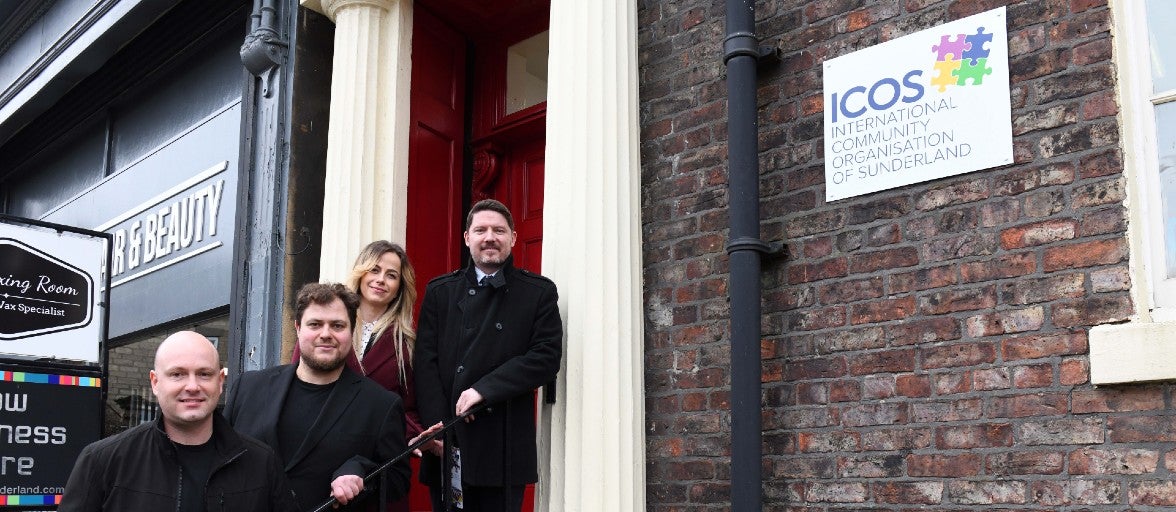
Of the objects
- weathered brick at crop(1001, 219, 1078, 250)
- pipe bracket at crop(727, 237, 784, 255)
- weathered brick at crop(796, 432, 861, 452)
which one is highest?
pipe bracket at crop(727, 237, 784, 255)

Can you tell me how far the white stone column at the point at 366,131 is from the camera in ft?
18.3

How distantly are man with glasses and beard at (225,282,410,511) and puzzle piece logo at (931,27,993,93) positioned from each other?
6.89 feet

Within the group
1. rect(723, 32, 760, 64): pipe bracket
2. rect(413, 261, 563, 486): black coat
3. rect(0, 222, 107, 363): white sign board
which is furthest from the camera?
rect(0, 222, 107, 363): white sign board

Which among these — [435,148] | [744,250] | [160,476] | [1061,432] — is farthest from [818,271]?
[435,148]

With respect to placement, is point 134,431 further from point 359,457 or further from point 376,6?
point 376,6

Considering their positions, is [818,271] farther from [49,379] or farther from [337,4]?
[49,379]

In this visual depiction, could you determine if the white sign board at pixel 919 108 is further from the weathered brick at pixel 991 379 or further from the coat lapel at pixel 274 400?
the coat lapel at pixel 274 400

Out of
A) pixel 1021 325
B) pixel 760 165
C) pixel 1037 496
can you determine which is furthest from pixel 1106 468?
pixel 760 165

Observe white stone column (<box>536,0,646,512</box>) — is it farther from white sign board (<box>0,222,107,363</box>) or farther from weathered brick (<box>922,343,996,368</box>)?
white sign board (<box>0,222,107,363</box>)

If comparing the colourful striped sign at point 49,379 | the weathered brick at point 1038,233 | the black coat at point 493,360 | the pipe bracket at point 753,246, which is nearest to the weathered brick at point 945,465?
the weathered brick at point 1038,233

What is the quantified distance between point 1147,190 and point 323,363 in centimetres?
259

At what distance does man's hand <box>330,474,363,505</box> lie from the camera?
347 centimetres

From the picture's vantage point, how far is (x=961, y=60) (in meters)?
3.73

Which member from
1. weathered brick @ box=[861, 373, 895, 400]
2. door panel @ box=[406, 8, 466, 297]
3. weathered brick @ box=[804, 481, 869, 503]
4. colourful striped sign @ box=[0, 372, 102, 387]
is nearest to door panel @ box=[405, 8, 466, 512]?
door panel @ box=[406, 8, 466, 297]
